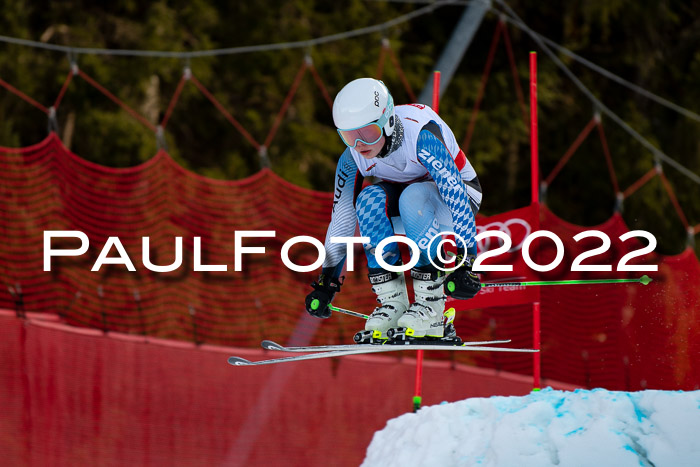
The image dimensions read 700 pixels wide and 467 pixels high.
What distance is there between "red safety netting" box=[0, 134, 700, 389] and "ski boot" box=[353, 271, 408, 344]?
10.4 ft

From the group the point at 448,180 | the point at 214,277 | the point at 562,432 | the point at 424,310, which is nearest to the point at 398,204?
the point at 448,180

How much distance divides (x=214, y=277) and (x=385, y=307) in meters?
6.27

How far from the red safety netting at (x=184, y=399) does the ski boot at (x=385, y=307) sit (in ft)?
11.0

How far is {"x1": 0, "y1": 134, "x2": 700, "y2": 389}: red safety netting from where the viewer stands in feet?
27.8

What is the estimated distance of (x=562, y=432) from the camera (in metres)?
3.99

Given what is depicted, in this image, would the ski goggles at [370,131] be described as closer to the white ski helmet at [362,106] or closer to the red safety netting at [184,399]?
the white ski helmet at [362,106]

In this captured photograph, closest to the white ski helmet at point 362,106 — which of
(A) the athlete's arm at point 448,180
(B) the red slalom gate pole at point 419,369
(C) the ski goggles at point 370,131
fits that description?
(C) the ski goggles at point 370,131

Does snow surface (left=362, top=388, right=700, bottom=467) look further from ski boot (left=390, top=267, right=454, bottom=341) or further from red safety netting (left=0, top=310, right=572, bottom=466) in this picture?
red safety netting (left=0, top=310, right=572, bottom=466)

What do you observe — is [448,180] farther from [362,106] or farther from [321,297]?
[321,297]

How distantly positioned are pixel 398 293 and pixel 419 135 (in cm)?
70

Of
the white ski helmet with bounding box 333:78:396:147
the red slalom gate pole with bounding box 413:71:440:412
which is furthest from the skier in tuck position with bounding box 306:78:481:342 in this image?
the red slalom gate pole with bounding box 413:71:440:412

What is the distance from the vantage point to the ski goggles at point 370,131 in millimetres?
3727

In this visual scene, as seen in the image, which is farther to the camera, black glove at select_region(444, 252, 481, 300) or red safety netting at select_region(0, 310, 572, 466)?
red safety netting at select_region(0, 310, 572, 466)

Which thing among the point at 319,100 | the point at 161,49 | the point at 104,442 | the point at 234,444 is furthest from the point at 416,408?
the point at 319,100
